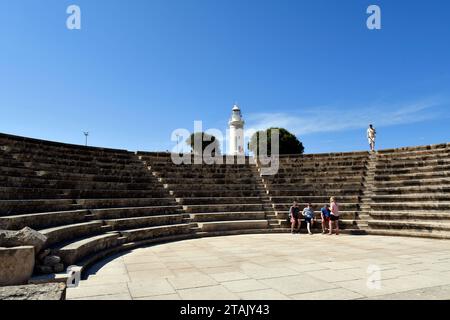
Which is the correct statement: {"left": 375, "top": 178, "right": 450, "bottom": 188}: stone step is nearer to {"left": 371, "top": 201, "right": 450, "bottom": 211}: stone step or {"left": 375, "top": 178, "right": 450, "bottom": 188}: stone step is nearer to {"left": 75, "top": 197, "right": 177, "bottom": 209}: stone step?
{"left": 371, "top": 201, "right": 450, "bottom": 211}: stone step

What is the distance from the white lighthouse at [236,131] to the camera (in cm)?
5841

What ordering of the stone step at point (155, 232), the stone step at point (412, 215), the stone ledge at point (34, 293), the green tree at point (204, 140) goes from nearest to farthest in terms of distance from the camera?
the stone ledge at point (34, 293) → the stone step at point (155, 232) → the stone step at point (412, 215) → the green tree at point (204, 140)

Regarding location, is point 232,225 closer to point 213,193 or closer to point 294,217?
point 294,217

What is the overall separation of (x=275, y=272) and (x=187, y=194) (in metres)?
8.85

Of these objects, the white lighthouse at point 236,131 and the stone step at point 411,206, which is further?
the white lighthouse at point 236,131

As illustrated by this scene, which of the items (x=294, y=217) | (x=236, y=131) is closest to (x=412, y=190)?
(x=294, y=217)

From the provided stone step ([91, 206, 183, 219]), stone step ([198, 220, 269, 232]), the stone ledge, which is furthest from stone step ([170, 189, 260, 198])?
the stone ledge

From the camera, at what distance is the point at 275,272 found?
661 centimetres

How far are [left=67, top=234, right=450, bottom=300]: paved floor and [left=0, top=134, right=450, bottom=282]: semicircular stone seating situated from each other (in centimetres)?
138

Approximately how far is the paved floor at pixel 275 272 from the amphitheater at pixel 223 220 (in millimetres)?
31

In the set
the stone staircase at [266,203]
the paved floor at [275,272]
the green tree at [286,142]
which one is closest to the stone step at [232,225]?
the stone staircase at [266,203]

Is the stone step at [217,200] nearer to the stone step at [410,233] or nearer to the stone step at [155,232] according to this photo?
the stone step at [155,232]

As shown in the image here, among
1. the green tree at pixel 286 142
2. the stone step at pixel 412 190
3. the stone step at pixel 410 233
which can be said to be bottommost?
the stone step at pixel 410 233
